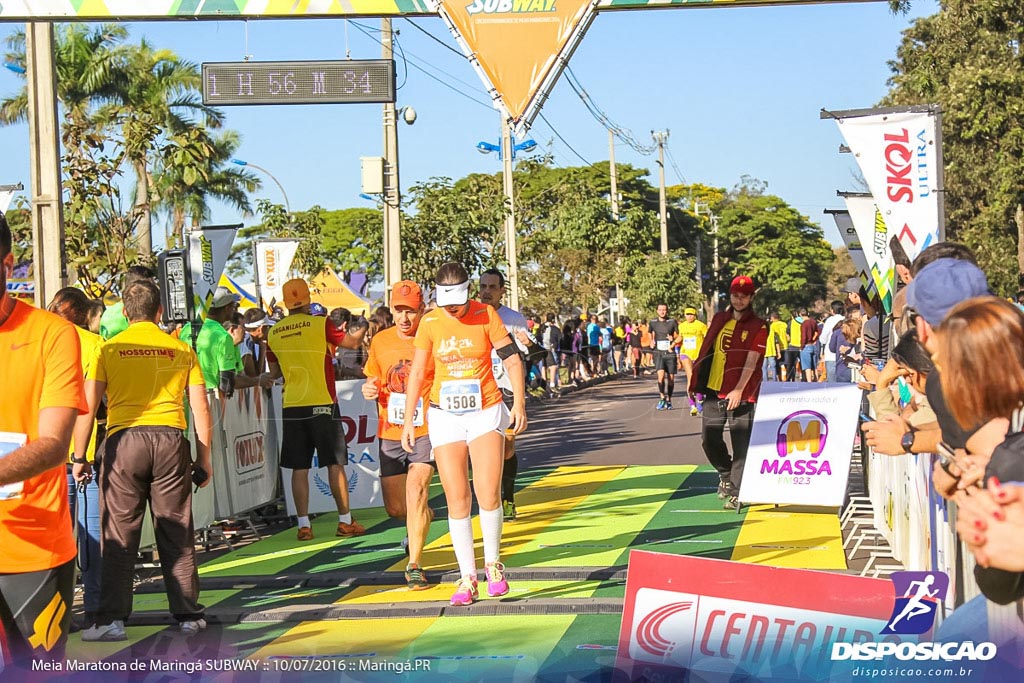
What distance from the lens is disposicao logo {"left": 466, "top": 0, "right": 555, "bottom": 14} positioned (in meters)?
10.4

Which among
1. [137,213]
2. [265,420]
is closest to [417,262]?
[137,213]

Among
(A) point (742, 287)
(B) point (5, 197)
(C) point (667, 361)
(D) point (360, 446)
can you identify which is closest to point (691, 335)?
(C) point (667, 361)

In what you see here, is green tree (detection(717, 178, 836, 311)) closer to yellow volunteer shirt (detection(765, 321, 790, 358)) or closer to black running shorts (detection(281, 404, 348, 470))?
yellow volunteer shirt (detection(765, 321, 790, 358))

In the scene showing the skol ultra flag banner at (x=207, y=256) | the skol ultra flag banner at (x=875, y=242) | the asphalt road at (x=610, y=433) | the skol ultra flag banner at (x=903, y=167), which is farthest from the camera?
the asphalt road at (x=610, y=433)

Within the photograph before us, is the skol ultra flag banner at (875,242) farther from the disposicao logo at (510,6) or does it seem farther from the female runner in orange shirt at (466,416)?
the female runner in orange shirt at (466,416)

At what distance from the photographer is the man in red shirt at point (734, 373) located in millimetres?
11555

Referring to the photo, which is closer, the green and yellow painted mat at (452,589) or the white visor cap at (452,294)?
the green and yellow painted mat at (452,589)

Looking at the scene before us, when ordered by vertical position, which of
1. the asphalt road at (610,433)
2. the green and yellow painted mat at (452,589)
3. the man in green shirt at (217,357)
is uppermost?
the man in green shirt at (217,357)

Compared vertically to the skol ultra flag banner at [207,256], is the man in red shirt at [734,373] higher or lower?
lower

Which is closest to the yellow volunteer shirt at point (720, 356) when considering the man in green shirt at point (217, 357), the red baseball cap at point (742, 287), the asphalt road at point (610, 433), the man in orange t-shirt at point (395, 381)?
the red baseball cap at point (742, 287)

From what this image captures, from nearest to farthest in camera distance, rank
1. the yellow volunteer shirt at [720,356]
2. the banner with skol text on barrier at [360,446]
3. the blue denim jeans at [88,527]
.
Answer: the blue denim jeans at [88,527]
the yellow volunteer shirt at [720,356]
the banner with skol text on barrier at [360,446]

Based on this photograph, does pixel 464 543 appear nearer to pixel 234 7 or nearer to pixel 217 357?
pixel 217 357

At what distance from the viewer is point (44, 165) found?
38.4ft

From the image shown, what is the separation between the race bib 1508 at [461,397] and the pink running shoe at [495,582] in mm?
942
